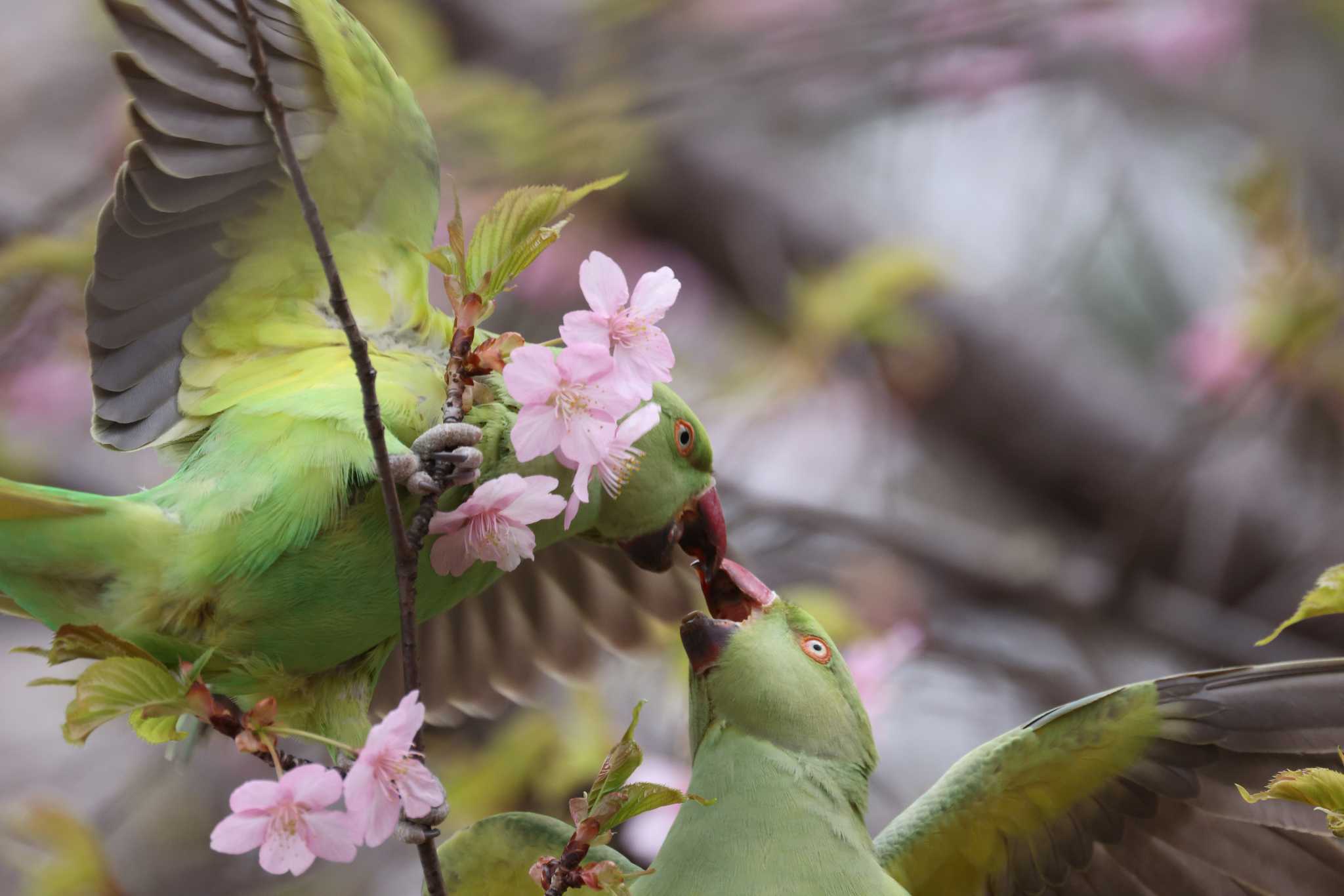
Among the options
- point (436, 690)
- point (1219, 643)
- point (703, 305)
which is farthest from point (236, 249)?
point (703, 305)

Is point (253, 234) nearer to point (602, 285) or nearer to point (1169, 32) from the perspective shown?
point (602, 285)

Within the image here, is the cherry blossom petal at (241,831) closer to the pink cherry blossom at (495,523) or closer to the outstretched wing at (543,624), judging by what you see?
the pink cherry blossom at (495,523)

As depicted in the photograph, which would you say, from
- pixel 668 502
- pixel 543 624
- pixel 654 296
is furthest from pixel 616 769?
pixel 543 624

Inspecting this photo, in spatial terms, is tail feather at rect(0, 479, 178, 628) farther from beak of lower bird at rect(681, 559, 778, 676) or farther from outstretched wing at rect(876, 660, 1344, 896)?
outstretched wing at rect(876, 660, 1344, 896)

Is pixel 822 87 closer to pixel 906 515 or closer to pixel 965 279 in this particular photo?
pixel 965 279

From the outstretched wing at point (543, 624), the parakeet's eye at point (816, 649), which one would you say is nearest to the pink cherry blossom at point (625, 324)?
the parakeet's eye at point (816, 649)

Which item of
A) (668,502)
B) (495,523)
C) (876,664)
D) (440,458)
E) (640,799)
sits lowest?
(876,664)
